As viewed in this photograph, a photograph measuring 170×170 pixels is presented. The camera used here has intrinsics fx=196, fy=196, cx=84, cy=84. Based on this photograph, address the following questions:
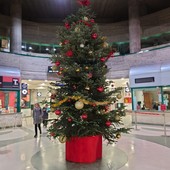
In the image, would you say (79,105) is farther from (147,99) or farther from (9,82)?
(147,99)

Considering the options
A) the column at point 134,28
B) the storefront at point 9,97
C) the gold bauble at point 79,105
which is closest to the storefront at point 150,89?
the column at point 134,28

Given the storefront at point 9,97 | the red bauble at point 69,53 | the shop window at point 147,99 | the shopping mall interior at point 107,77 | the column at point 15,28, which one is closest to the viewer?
the red bauble at point 69,53

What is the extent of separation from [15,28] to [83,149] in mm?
12691

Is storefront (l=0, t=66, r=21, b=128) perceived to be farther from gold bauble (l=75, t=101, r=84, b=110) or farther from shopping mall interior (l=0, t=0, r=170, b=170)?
gold bauble (l=75, t=101, r=84, b=110)

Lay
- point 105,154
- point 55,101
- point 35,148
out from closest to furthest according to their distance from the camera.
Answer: point 55,101 < point 105,154 < point 35,148

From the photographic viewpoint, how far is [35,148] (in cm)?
621

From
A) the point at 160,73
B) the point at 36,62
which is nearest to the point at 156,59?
the point at 160,73

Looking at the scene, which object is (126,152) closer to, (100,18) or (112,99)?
(112,99)

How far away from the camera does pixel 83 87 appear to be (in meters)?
4.86

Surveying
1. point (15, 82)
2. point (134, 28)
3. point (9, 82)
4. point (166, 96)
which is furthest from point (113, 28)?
point (9, 82)

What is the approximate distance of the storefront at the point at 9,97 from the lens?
1112 cm

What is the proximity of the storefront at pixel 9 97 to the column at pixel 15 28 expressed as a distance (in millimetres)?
3216

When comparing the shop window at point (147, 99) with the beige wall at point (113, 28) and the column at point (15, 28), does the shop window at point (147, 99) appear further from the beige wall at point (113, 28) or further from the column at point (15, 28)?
the column at point (15, 28)

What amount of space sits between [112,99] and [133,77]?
806 cm
